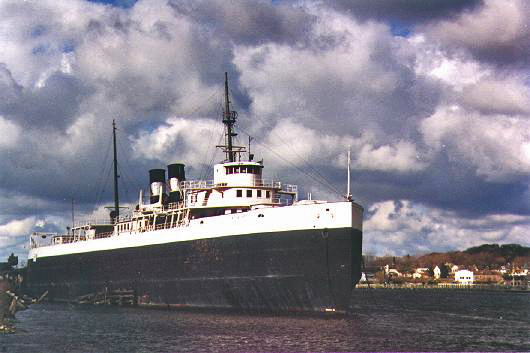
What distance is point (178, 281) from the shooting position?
53812mm

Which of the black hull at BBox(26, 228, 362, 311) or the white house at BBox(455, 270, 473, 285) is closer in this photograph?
the black hull at BBox(26, 228, 362, 311)

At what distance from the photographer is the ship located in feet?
147

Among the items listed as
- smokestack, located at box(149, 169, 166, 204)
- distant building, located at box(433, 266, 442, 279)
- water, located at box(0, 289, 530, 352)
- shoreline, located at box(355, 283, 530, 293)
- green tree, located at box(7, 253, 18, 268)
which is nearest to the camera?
water, located at box(0, 289, 530, 352)

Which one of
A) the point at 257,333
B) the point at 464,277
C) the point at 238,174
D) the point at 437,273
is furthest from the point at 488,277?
the point at 257,333

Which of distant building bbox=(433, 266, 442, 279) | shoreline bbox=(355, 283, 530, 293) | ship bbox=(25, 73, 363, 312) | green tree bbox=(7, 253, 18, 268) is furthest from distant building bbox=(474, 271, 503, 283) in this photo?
ship bbox=(25, 73, 363, 312)

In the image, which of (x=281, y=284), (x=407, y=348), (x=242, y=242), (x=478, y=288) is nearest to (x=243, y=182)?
(x=242, y=242)

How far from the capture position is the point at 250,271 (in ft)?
155

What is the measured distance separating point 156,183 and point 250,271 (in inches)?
783

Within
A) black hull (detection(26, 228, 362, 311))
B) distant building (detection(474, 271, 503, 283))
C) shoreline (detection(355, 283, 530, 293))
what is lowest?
shoreline (detection(355, 283, 530, 293))

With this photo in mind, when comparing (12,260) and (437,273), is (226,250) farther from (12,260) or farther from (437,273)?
(437,273)

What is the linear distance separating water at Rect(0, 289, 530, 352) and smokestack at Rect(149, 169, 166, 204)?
44.1ft

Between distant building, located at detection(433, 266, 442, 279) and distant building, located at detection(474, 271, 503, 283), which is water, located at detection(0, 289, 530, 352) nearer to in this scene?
distant building, located at detection(474, 271, 503, 283)

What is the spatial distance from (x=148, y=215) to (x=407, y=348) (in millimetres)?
32456

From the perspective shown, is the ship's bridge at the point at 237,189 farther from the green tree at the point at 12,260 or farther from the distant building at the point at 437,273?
the distant building at the point at 437,273
